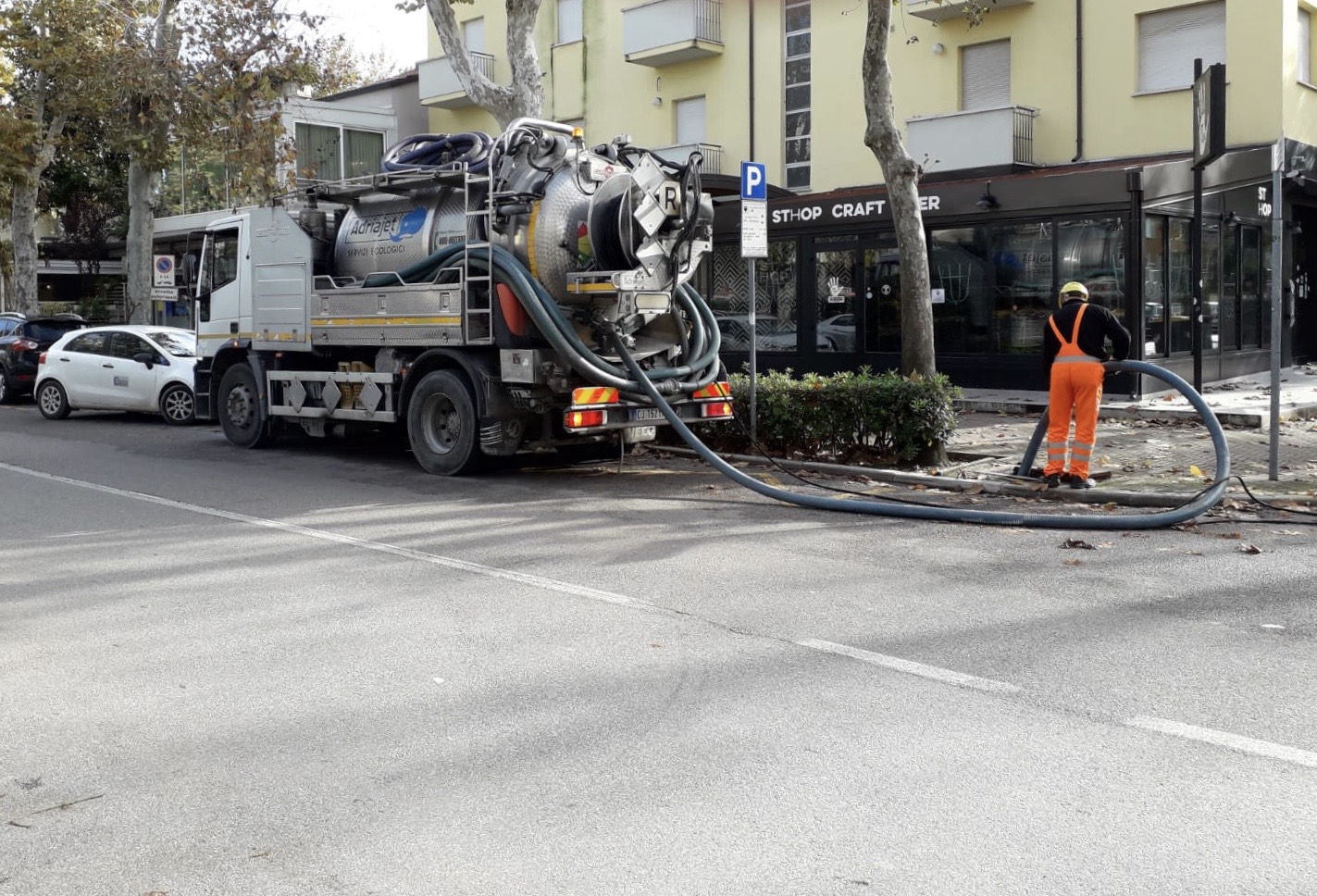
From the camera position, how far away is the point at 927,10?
24734 mm

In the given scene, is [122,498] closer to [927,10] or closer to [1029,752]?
[1029,752]

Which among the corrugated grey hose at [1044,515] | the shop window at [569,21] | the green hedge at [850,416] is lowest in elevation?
the corrugated grey hose at [1044,515]

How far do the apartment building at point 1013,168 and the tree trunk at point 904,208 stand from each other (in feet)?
21.0

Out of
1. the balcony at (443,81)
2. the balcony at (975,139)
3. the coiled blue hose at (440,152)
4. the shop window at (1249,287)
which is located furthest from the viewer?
the balcony at (443,81)

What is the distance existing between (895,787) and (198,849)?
2.25m

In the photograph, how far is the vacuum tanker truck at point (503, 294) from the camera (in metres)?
12.1

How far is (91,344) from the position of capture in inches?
793

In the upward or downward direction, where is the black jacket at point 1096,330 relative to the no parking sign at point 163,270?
downward

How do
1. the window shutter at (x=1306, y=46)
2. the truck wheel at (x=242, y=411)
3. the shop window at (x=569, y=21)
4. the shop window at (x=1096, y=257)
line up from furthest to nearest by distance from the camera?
the shop window at (x=569, y=21) < the window shutter at (x=1306, y=46) < the shop window at (x=1096, y=257) < the truck wheel at (x=242, y=411)

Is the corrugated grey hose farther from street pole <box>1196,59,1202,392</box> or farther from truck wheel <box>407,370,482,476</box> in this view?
street pole <box>1196,59,1202,392</box>

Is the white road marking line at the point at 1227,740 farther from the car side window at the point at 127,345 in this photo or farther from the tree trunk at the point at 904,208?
the car side window at the point at 127,345

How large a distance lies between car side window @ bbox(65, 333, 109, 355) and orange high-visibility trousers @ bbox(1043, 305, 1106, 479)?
47.9ft

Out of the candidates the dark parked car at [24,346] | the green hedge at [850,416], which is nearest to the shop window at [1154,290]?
the green hedge at [850,416]

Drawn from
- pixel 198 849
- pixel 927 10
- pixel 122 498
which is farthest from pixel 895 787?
pixel 927 10
